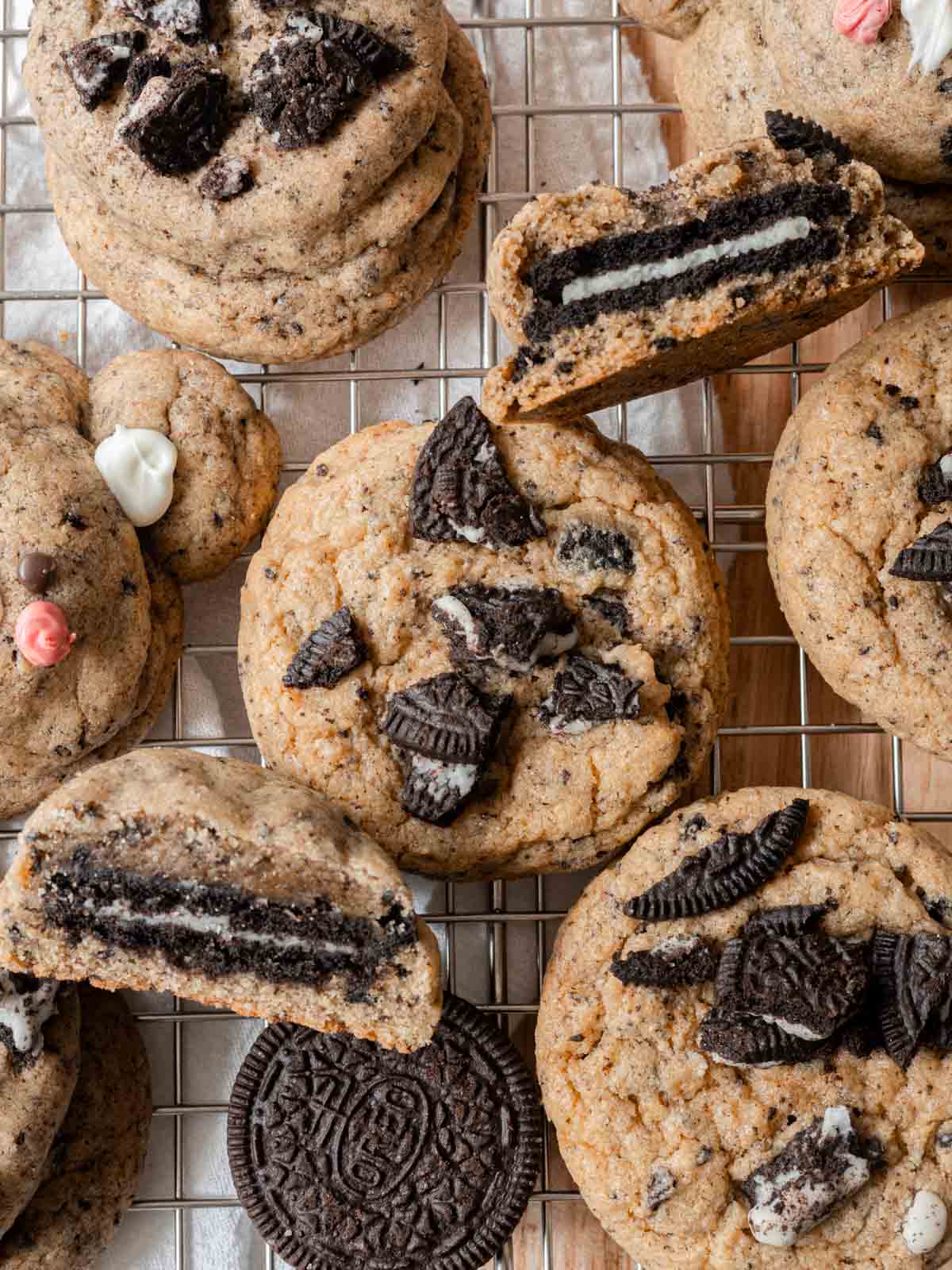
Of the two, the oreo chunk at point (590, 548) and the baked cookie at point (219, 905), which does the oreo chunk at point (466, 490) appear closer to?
the oreo chunk at point (590, 548)

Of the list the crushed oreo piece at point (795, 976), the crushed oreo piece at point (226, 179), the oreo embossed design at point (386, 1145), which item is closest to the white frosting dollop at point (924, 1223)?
the crushed oreo piece at point (795, 976)

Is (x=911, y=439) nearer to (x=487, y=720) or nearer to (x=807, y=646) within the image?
(x=807, y=646)

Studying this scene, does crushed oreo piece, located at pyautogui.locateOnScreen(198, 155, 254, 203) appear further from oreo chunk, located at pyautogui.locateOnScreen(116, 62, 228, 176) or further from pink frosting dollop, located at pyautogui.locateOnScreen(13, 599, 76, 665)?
pink frosting dollop, located at pyautogui.locateOnScreen(13, 599, 76, 665)

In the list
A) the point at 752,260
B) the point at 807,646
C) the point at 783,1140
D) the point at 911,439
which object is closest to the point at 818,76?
the point at 752,260

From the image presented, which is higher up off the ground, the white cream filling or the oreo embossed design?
the white cream filling

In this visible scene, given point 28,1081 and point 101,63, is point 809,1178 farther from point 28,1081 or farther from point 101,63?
point 101,63

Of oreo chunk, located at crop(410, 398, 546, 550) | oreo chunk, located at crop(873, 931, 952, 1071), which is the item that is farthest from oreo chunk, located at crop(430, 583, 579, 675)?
oreo chunk, located at crop(873, 931, 952, 1071)
